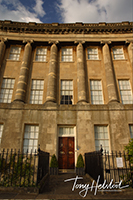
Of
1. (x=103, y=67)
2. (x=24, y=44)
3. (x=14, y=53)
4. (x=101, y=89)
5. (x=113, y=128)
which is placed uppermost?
→ (x=24, y=44)

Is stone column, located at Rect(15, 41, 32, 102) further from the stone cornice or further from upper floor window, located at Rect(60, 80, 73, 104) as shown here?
upper floor window, located at Rect(60, 80, 73, 104)

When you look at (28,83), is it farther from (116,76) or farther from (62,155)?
(116,76)

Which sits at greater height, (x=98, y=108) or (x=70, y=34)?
(x=70, y=34)

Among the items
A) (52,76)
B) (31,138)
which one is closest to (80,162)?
(31,138)

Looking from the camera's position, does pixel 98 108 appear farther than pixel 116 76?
No

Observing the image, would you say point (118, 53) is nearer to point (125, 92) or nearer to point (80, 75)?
point (125, 92)

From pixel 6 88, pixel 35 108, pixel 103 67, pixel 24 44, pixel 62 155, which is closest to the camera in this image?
pixel 62 155

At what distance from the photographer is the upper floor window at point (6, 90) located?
1620 cm

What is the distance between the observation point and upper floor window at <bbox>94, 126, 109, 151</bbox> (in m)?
13.9

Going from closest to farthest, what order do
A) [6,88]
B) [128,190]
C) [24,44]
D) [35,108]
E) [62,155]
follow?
[128,190] < [62,155] < [35,108] < [6,88] < [24,44]

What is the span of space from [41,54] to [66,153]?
41.7ft

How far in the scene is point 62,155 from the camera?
13.6 m

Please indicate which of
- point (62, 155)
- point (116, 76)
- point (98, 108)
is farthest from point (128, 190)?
point (116, 76)

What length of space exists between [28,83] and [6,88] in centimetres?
254
